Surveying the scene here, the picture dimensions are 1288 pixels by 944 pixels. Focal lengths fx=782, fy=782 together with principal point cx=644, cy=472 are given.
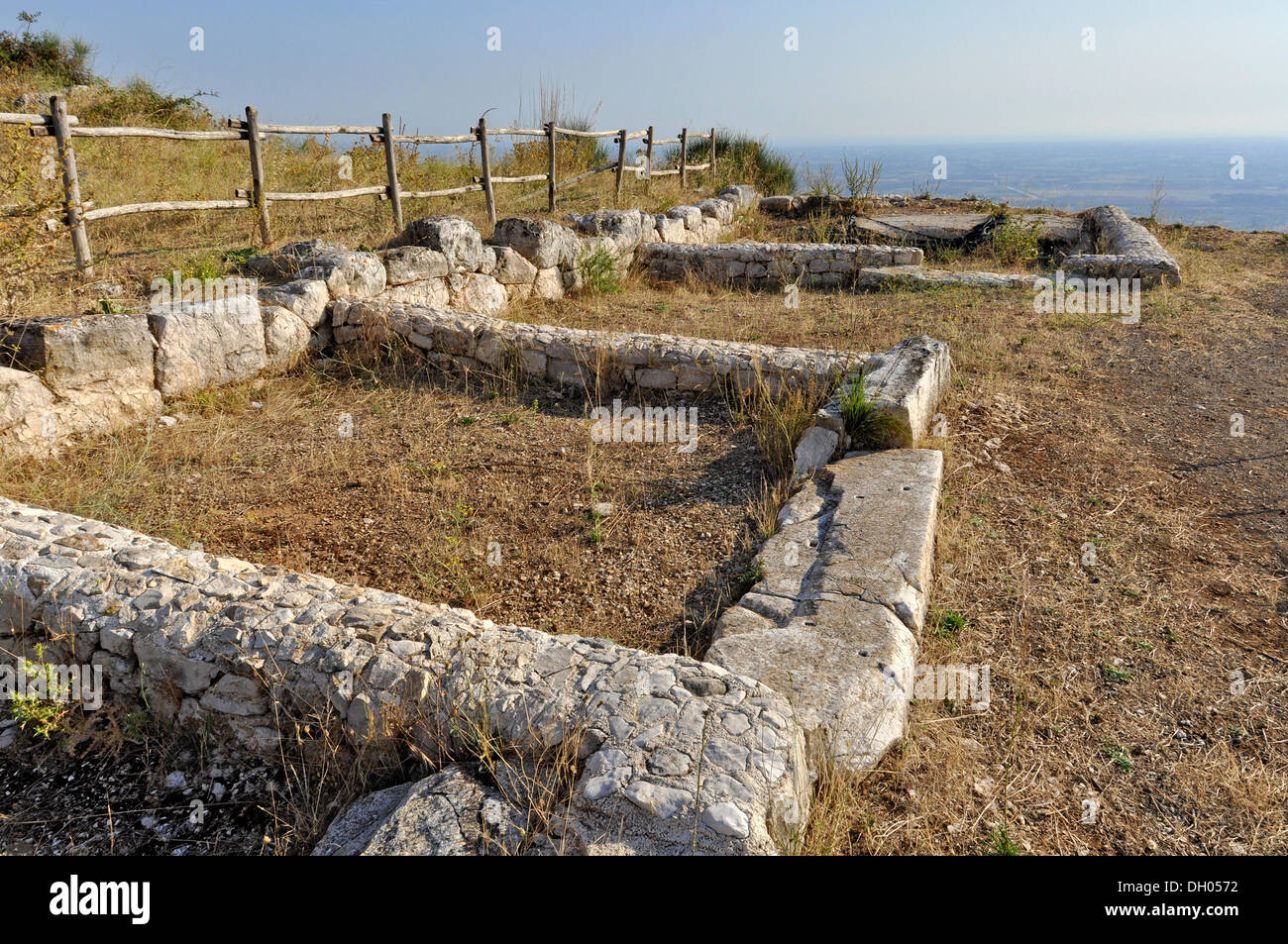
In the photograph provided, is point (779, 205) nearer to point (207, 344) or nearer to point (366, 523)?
point (207, 344)

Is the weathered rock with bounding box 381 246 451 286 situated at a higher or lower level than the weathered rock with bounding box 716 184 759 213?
lower

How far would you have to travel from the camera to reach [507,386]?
582 centimetres

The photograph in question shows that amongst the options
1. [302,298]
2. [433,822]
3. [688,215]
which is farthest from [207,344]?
[688,215]

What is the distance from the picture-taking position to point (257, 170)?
731 cm

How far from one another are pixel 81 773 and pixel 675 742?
193cm

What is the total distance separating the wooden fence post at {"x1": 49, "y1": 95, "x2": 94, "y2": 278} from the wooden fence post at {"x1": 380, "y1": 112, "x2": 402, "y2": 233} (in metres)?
2.99

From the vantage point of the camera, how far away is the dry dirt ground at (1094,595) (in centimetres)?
236

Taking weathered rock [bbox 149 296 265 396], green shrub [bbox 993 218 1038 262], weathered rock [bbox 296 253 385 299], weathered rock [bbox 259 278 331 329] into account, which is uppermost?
green shrub [bbox 993 218 1038 262]

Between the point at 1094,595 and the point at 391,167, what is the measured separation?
774cm

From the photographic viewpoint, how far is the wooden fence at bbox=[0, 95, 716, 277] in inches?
227

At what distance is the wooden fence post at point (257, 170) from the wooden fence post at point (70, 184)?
1.56m

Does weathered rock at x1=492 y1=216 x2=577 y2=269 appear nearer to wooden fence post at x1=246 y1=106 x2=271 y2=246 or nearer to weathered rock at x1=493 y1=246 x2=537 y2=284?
weathered rock at x1=493 y1=246 x2=537 y2=284

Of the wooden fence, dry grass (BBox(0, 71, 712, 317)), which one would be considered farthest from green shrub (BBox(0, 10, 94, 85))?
the wooden fence

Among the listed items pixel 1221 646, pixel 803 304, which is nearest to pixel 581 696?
pixel 1221 646
